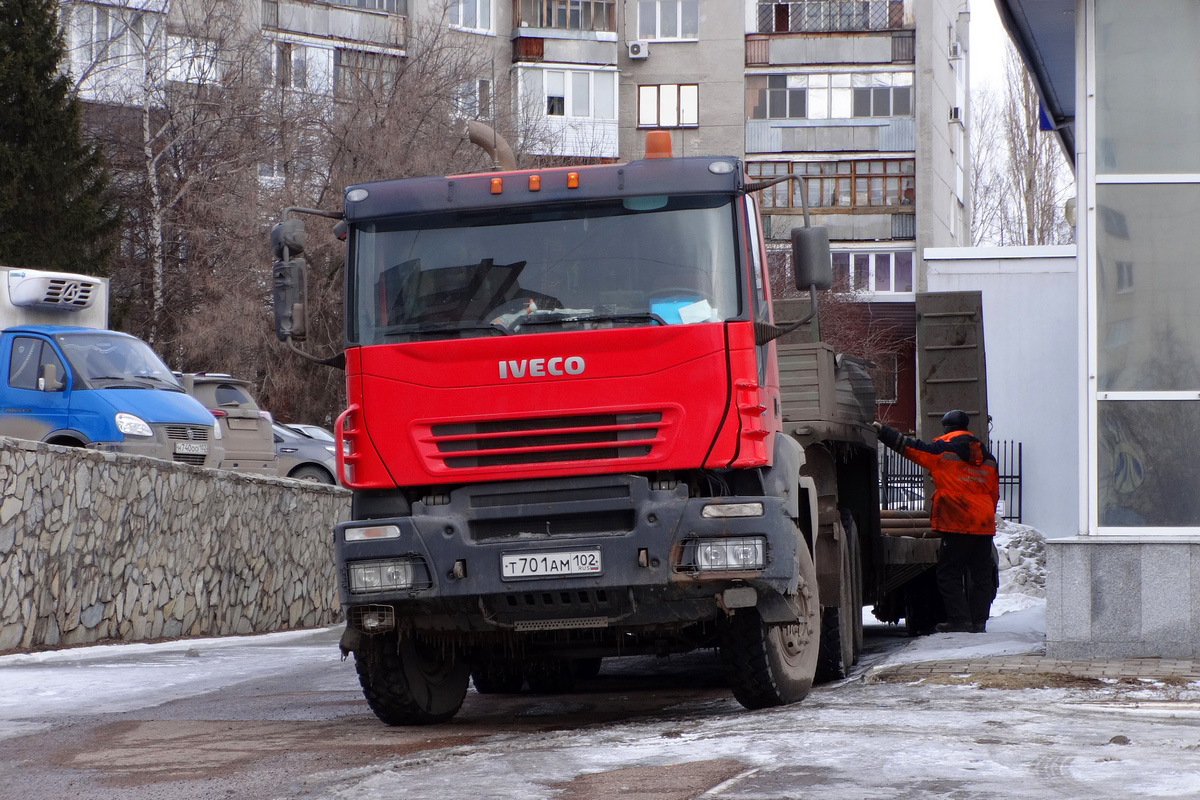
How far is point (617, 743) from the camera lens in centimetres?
713

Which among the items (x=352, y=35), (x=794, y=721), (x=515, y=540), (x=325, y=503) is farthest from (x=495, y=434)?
(x=352, y=35)

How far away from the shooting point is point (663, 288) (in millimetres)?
7844

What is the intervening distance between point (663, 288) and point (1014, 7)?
166 inches

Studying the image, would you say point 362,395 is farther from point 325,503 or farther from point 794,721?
point 325,503

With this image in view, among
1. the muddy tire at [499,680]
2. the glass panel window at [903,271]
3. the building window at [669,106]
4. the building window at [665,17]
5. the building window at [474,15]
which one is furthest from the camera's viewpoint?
the building window at [665,17]

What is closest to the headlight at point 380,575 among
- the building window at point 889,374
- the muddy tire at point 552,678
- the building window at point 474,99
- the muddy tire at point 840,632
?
the muddy tire at point 552,678

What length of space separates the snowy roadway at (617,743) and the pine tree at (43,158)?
19929 millimetres

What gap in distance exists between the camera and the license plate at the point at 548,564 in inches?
300

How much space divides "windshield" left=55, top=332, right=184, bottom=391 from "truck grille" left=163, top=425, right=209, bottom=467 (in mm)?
640

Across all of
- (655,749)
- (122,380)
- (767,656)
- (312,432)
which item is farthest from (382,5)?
(655,749)

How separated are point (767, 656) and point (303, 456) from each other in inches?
709

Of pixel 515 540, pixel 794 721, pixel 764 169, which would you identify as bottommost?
pixel 794 721

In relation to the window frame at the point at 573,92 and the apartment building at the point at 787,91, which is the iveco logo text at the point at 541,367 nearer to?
the apartment building at the point at 787,91

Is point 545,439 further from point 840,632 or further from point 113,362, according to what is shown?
point 113,362
